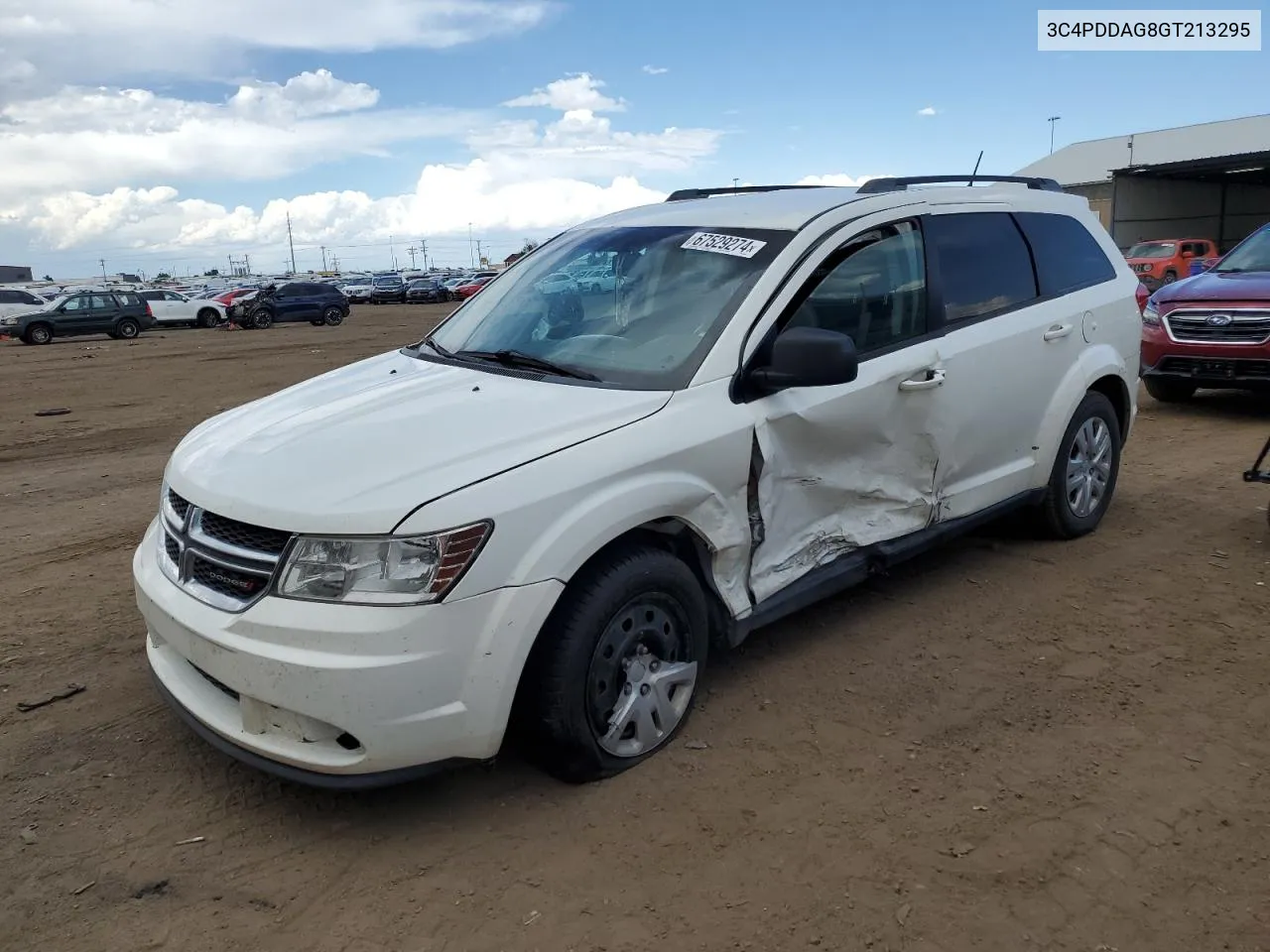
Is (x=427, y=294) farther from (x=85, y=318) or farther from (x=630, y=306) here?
(x=630, y=306)

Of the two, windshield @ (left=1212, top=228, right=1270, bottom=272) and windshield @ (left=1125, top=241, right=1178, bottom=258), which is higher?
windshield @ (left=1125, top=241, right=1178, bottom=258)

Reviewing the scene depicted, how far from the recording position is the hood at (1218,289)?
8.33m

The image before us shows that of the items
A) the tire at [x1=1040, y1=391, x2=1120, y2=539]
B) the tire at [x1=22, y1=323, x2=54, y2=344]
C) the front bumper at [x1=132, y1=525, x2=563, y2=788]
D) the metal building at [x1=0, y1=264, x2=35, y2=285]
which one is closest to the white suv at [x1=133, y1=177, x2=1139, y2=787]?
Result: the front bumper at [x1=132, y1=525, x2=563, y2=788]

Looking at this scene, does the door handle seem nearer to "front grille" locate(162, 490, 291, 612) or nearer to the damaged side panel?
the damaged side panel

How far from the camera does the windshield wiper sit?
359 cm

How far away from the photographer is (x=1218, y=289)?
8.66 metres

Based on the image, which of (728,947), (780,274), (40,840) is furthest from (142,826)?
(780,274)

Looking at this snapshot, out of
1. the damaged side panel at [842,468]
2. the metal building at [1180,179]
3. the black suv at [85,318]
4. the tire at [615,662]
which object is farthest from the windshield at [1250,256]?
the black suv at [85,318]

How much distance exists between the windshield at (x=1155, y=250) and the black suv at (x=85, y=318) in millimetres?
29084

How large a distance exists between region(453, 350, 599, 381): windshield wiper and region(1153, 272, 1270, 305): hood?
7086mm

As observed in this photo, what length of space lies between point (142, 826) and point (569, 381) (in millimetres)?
1937

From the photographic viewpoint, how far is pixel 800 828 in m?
2.97

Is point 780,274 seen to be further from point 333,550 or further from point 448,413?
point 333,550

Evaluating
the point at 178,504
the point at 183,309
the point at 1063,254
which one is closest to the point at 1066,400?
the point at 1063,254
